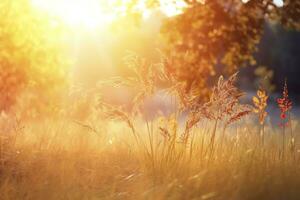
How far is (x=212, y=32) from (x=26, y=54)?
4.58 metres

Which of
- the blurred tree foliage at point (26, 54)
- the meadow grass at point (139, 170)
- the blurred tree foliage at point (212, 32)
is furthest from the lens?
the blurred tree foliage at point (212, 32)

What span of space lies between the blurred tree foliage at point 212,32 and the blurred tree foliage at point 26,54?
9.78 feet

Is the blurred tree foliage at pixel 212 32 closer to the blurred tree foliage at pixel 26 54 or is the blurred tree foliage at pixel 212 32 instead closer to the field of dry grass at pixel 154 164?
the blurred tree foliage at pixel 26 54

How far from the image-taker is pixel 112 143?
6.54 metres

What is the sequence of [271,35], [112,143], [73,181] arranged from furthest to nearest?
1. [271,35]
2. [112,143]
3. [73,181]

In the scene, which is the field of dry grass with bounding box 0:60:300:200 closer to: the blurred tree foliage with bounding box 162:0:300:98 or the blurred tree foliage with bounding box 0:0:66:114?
the blurred tree foliage with bounding box 0:0:66:114

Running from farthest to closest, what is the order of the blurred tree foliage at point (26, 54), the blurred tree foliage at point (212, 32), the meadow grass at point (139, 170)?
the blurred tree foliage at point (212, 32), the blurred tree foliage at point (26, 54), the meadow grass at point (139, 170)

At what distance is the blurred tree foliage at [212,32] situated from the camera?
40.8 ft

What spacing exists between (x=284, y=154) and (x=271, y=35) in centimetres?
3992

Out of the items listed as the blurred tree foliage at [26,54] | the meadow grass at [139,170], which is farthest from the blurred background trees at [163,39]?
the meadow grass at [139,170]

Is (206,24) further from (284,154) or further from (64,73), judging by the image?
(284,154)

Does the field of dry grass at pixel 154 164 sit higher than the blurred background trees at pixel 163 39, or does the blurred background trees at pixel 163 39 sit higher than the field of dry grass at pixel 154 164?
the blurred background trees at pixel 163 39

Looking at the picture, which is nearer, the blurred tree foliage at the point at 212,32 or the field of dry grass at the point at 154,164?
the field of dry grass at the point at 154,164

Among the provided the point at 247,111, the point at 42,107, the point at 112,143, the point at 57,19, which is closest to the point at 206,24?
the point at 57,19
